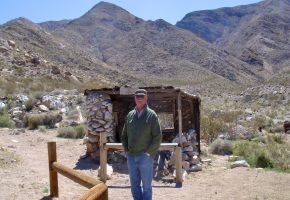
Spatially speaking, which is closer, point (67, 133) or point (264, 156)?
point (264, 156)

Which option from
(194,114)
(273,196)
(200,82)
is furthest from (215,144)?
(200,82)

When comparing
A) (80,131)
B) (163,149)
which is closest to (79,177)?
(163,149)

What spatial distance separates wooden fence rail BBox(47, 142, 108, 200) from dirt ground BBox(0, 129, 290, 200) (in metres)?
0.45

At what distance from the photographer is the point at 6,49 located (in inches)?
1503

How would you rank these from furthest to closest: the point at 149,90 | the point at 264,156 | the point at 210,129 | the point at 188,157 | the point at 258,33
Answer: the point at 258,33, the point at 210,129, the point at 264,156, the point at 149,90, the point at 188,157

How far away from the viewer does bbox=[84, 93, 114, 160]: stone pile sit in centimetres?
1319

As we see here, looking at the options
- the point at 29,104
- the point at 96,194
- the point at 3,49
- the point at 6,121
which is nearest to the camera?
the point at 96,194

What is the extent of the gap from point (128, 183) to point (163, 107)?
161 inches

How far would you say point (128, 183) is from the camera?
10.8 metres

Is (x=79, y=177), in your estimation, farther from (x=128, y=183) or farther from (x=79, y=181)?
(x=128, y=183)

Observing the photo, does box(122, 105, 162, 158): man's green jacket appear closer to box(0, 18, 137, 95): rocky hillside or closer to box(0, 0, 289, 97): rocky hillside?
box(0, 18, 137, 95): rocky hillside

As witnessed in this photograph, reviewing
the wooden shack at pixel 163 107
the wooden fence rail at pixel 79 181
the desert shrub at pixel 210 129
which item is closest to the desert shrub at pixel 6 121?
the wooden shack at pixel 163 107

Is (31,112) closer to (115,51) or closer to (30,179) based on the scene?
(30,179)

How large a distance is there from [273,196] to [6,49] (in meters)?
32.5
